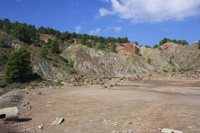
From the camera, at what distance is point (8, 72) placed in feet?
103

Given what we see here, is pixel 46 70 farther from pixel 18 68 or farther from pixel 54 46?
pixel 54 46

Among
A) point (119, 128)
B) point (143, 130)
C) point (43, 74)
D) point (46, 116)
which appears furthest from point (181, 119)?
point (43, 74)

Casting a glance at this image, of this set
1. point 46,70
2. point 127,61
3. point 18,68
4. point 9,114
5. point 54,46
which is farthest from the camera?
point 127,61

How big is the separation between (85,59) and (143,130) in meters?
78.5

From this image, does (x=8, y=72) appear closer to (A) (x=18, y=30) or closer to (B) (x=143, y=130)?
(B) (x=143, y=130)

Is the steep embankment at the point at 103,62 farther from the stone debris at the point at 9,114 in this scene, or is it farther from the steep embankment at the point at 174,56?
the stone debris at the point at 9,114

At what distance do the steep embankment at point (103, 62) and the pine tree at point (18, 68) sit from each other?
140ft

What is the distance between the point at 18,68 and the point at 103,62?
61.7m

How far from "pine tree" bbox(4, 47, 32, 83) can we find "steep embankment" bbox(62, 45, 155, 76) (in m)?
42.8

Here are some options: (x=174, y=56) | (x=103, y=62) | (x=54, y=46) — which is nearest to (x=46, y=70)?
(x=54, y=46)

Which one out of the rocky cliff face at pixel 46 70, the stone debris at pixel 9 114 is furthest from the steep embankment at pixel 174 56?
the stone debris at pixel 9 114

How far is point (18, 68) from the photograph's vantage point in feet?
108

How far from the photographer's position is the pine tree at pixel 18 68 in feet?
103

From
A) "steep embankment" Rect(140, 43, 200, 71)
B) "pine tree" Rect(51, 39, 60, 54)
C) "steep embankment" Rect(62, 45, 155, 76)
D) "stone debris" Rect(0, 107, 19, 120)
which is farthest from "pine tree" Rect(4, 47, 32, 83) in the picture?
"steep embankment" Rect(140, 43, 200, 71)
